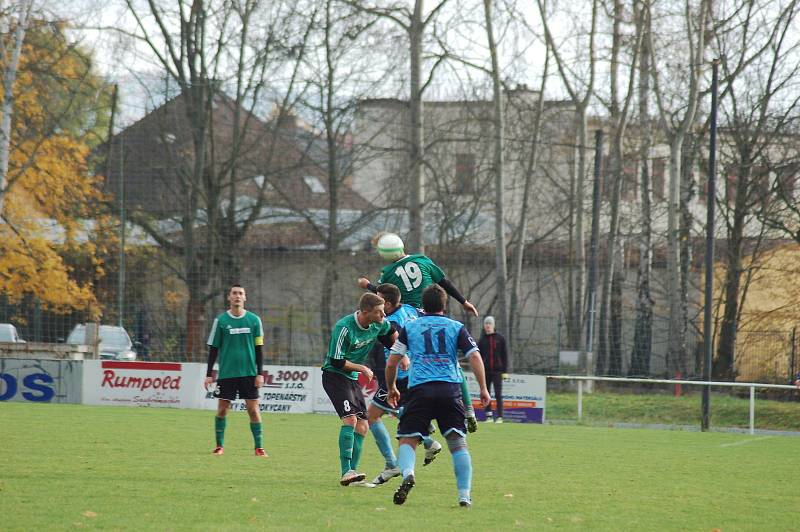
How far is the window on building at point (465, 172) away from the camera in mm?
39156

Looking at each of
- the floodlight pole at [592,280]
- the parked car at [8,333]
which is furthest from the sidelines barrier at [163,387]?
the parked car at [8,333]

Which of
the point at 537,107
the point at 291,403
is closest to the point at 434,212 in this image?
the point at 537,107

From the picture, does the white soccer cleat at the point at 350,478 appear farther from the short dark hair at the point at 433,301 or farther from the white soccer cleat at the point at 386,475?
the short dark hair at the point at 433,301

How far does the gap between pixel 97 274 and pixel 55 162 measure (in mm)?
3751

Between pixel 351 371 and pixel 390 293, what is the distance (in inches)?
31.5

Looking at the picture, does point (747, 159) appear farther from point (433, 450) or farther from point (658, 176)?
point (433, 450)

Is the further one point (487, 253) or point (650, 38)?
point (487, 253)

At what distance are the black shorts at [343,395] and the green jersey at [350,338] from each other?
63 mm

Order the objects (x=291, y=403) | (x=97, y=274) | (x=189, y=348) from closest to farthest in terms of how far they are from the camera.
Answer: (x=291, y=403), (x=189, y=348), (x=97, y=274)

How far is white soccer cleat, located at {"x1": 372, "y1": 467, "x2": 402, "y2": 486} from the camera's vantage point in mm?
9539

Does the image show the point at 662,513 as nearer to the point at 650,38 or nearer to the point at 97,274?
the point at 650,38

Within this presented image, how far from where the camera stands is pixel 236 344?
12773 mm

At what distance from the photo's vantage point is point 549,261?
3731 centimetres

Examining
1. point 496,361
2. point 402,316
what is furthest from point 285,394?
point 402,316
